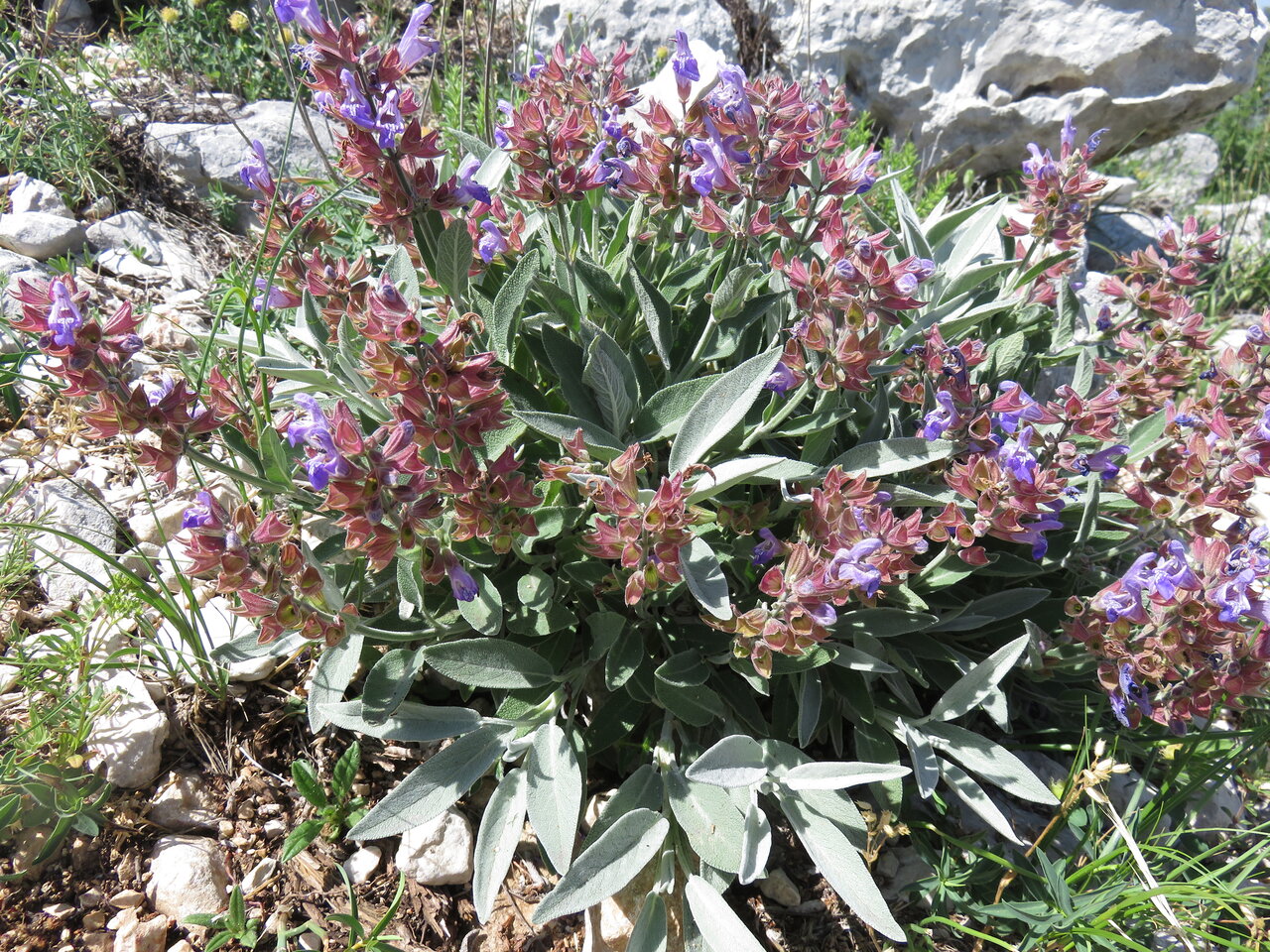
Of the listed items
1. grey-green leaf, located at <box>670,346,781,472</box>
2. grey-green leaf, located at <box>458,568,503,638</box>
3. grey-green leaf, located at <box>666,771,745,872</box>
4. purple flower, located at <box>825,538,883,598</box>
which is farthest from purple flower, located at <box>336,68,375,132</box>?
grey-green leaf, located at <box>666,771,745,872</box>

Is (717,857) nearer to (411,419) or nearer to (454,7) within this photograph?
(411,419)

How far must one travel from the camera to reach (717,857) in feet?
5.98

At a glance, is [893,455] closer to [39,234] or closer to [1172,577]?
[1172,577]

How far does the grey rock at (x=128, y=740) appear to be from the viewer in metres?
2.04

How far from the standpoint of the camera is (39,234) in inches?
127

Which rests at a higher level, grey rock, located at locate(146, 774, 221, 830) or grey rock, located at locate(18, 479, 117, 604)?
grey rock, located at locate(18, 479, 117, 604)

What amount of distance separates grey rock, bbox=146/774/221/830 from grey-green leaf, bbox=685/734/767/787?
1.14 metres

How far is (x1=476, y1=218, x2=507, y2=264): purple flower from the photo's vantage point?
7.36 ft

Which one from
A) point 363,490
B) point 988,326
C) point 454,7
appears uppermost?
point 454,7

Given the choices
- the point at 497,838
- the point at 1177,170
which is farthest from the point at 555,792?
the point at 1177,170

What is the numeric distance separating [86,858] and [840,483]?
6.06 feet

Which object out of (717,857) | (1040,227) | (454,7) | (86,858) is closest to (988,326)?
(1040,227)

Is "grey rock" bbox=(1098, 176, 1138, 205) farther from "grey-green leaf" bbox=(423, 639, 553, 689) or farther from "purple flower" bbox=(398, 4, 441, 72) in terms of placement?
"grey-green leaf" bbox=(423, 639, 553, 689)

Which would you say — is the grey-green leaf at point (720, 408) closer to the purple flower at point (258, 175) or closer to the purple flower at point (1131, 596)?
the purple flower at point (1131, 596)
